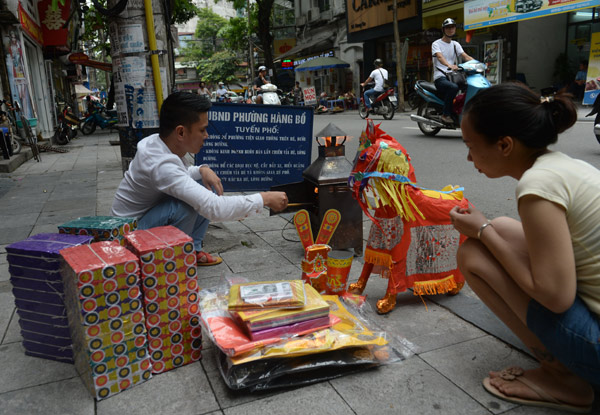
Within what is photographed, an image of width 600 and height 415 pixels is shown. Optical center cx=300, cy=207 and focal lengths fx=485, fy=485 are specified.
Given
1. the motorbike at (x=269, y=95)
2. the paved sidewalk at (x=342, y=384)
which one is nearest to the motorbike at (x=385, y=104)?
the motorbike at (x=269, y=95)

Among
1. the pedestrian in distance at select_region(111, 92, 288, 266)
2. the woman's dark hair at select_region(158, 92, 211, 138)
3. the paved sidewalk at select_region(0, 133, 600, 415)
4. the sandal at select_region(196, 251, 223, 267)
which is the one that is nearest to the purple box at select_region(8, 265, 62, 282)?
the paved sidewalk at select_region(0, 133, 600, 415)

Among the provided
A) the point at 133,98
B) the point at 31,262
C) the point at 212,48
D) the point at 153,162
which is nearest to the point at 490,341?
the point at 153,162

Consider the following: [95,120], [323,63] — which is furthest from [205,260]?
[323,63]

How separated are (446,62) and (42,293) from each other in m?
7.68

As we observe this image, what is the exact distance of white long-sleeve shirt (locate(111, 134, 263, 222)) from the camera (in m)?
2.43

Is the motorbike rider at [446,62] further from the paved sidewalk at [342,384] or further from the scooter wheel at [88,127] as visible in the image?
the scooter wheel at [88,127]

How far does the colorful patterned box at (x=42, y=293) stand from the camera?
2.09 metres

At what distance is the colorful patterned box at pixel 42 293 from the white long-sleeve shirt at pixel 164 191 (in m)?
0.51

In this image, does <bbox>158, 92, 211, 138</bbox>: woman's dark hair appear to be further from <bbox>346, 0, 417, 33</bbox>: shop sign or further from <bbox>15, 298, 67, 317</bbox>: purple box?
<bbox>346, 0, 417, 33</bbox>: shop sign

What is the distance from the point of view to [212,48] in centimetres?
5738

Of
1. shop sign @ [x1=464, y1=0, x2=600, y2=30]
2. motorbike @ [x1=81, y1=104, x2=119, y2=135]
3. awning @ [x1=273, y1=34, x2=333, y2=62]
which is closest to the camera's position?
shop sign @ [x1=464, y1=0, x2=600, y2=30]

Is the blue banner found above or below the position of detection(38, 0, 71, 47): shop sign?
below

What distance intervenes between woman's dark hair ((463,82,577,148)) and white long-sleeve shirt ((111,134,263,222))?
1182 mm

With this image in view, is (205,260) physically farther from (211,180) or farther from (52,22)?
(52,22)
